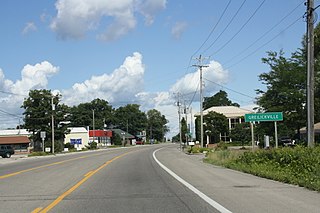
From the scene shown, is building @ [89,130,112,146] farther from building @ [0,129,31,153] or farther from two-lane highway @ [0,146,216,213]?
two-lane highway @ [0,146,216,213]

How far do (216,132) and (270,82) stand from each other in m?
41.6

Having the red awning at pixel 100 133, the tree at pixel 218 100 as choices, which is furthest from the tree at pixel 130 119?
the red awning at pixel 100 133

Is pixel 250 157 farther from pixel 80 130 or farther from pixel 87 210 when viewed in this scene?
pixel 80 130

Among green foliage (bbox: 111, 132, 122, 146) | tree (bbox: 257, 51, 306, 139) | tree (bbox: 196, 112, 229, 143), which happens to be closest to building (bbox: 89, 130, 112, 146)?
green foliage (bbox: 111, 132, 122, 146)

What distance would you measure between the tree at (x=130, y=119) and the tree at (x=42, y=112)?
101 m

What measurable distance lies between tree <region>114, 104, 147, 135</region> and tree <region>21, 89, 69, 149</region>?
101 m

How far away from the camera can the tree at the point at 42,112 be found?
282ft

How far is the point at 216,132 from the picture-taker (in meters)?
91.6

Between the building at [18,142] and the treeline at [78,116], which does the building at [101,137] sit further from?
the building at [18,142]

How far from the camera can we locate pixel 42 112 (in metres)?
86.2

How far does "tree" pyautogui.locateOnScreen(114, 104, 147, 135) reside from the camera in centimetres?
19238

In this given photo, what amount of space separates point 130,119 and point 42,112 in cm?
10953

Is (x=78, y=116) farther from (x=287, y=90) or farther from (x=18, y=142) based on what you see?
(x=287, y=90)

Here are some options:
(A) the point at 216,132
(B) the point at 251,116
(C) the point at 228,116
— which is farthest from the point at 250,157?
(C) the point at 228,116
